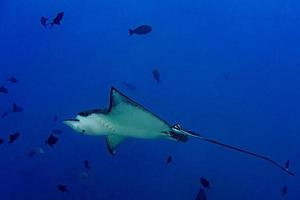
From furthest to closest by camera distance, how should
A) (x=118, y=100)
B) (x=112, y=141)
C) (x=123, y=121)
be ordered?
1. (x=112, y=141)
2. (x=123, y=121)
3. (x=118, y=100)

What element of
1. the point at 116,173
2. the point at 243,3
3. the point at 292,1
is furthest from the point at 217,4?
the point at 116,173

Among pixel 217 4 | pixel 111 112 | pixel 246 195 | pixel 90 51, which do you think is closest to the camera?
pixel 111 112

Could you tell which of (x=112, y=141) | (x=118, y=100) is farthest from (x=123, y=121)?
(x=112, y=141)

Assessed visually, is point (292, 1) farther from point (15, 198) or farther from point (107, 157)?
point (15, 198)

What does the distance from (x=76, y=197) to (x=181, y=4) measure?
7.49 m

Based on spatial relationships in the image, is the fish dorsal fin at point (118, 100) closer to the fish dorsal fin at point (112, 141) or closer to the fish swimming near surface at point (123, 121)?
the fish swimming near surface at point (123, 121)

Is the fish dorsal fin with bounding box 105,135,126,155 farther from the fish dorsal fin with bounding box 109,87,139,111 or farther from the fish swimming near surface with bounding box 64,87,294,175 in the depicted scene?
the fish dorsal fin with bounding box 109,87,139,111

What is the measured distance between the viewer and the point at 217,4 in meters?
12.9

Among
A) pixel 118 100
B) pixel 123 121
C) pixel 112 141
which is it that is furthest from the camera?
pixel 112 141

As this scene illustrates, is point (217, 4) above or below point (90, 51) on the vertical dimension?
above

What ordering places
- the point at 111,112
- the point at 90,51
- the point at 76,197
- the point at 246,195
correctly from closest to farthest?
the point at 111,112 → the point at 76,197 → the point at 246,195 → the point at 90,51

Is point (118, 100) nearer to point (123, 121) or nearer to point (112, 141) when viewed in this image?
point (123, 121)

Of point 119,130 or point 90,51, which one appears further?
point 90,51

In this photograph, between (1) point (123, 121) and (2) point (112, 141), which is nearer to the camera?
(1) point (123, 121)
